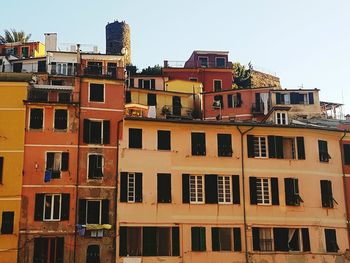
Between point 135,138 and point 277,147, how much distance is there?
11772 millimetres

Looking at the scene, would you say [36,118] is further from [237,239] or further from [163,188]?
[237,239]

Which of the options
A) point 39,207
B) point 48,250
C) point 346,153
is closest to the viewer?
point 48,250

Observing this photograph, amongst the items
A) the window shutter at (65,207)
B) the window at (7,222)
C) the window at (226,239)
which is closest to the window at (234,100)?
the window at (226,239)

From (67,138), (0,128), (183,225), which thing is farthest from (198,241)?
(0,128)

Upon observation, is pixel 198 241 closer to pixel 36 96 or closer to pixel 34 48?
pixel 36 96

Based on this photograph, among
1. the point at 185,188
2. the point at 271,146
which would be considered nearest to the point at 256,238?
the point at 185,188

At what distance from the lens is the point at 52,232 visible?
139 ft

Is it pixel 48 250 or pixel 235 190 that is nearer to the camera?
pixel 48 250

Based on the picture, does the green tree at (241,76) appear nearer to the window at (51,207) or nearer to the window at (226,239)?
the window at (226,239)

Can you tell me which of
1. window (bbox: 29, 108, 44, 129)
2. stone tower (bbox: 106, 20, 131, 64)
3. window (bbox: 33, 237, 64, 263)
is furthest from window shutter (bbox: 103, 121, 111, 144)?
stone tower (bbox: 106, 20, 131, 64)

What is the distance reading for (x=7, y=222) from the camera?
4197cm

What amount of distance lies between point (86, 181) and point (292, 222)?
16.4 metres

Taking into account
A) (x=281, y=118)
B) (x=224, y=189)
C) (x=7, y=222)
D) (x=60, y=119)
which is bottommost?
(x=7, y=222)

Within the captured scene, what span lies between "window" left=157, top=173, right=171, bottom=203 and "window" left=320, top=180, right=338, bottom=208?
12.8 m
